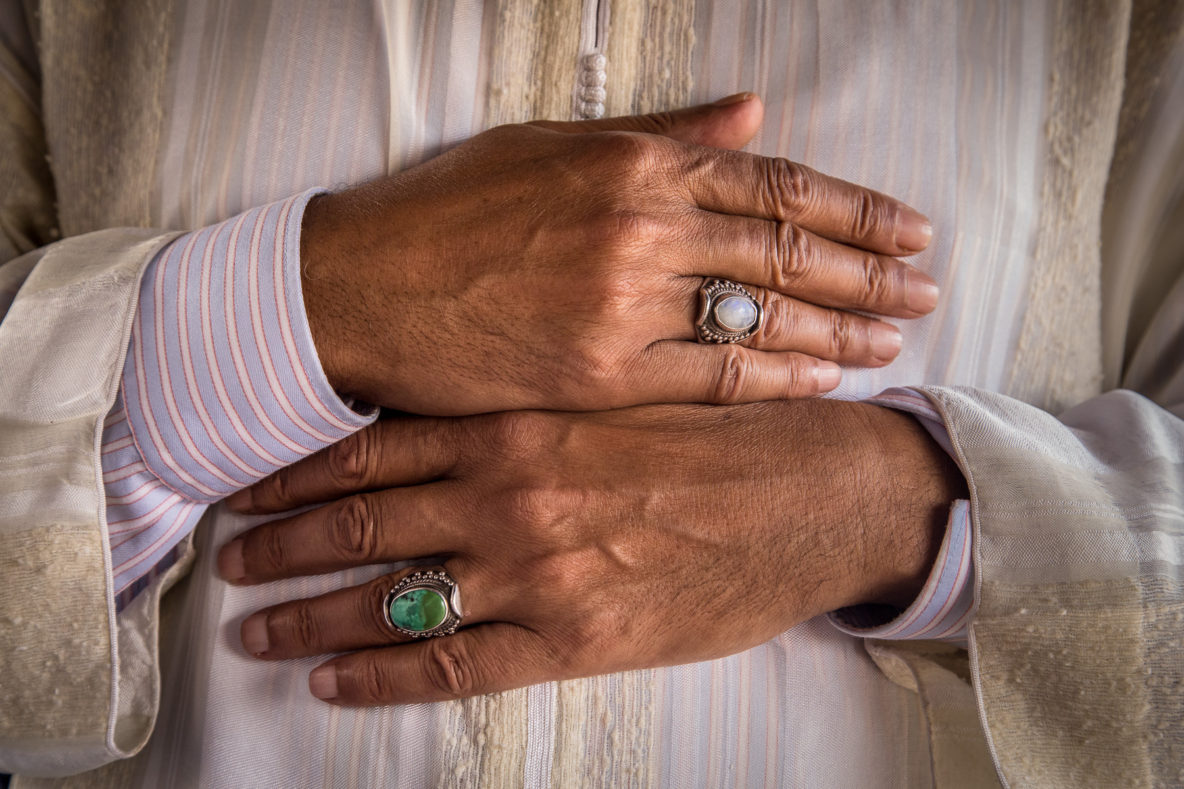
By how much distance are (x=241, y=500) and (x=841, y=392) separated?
75 cm

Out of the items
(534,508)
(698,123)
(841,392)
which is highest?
(698,123)

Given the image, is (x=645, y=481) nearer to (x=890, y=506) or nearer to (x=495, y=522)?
(x=495, y=522)

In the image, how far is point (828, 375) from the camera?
2.97ft

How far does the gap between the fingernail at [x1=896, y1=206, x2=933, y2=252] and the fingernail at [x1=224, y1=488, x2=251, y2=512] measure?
2.74 ft

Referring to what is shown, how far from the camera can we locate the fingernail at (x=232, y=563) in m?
0.86

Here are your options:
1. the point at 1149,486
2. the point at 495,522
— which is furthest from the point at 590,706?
the point at 1149,486

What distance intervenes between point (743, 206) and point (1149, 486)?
21.2 inches

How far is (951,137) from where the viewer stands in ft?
3.19

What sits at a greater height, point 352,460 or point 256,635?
point 352,460

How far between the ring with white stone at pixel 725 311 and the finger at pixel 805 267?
2 centimetres

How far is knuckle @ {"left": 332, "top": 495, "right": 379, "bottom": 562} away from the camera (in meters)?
0.82

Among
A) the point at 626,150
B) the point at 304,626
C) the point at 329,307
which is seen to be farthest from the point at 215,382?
the point at 626,150

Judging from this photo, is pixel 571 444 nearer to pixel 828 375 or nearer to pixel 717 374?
pixel 717 374

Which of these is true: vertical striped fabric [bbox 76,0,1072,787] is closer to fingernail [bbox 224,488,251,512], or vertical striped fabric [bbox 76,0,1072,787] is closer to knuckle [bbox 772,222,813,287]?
fingernail [bbox 224,488,251,512]
